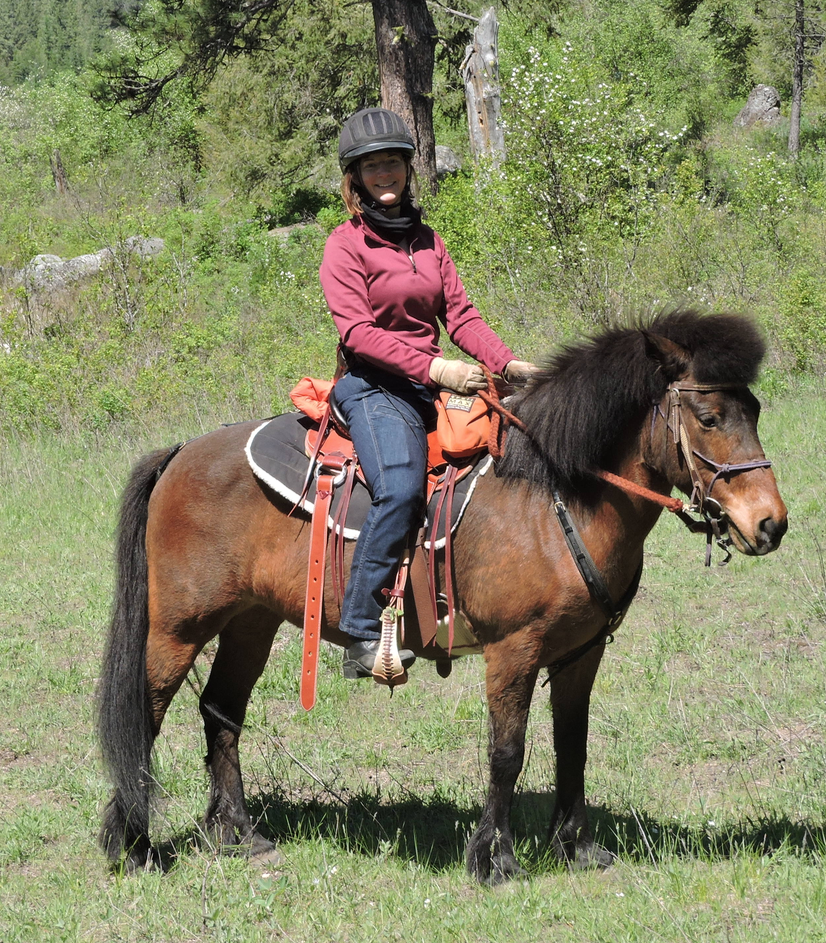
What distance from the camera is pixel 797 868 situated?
354cm

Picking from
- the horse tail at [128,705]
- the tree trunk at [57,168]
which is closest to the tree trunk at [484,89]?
the horse tail at [128,705]

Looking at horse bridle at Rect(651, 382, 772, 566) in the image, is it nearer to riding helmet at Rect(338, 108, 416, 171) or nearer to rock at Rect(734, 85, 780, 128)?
riding helmet at Rect(338, 108, 416, 171)

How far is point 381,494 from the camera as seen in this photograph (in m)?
3.63

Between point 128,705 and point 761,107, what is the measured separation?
43793 mm

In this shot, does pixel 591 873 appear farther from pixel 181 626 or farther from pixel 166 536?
pixel 166 536

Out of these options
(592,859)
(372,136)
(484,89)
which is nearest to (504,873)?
(592,859)

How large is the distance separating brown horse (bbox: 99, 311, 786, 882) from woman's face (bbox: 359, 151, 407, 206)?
36.8 inches

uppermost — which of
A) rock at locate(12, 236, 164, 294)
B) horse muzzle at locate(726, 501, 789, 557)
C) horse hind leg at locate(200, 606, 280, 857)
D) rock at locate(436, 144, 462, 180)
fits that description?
rock at locate(436, 144, 462, 180)

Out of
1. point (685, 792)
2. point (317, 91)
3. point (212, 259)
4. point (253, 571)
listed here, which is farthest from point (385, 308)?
point (317, 91)

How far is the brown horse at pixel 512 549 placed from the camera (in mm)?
3297

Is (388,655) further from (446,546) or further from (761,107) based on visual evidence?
(761,107)

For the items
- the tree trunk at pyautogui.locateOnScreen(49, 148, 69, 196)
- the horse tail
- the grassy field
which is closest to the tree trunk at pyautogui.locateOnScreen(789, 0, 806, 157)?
the tree trunk at pyautogui.locateOnScreen(49, 148, 69, 196)

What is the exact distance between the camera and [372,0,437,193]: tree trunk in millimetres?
14422

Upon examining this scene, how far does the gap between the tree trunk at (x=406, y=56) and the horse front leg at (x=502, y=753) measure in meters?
12.4
